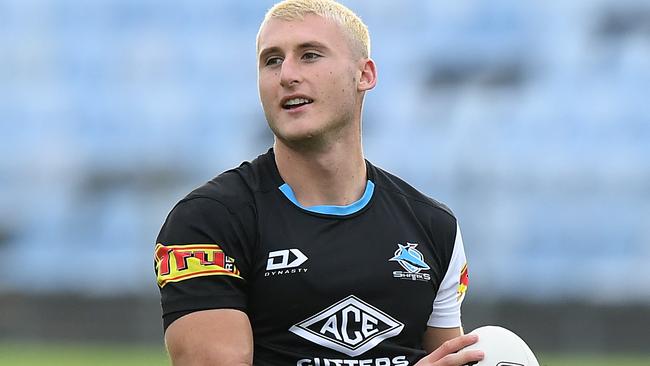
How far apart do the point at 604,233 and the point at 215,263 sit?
12059 millimetres

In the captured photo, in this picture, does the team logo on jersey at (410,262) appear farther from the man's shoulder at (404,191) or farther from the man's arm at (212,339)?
the man's arm at (212,339)

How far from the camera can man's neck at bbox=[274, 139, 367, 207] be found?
13.2 feet

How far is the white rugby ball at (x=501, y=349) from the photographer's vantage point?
12.1 feet

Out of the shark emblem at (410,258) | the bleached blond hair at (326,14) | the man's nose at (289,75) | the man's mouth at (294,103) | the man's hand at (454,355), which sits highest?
the bleached blond hair at (326,14)

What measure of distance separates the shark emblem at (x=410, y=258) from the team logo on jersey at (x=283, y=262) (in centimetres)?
32

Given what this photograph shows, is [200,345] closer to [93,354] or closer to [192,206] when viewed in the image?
[192,206]

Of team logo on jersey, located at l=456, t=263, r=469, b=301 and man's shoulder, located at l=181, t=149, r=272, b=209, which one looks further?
team logo on jersey, located at l=456, t=263, r=469, b=301

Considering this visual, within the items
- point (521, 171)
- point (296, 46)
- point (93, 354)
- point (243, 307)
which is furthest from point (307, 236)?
point (521, 171)

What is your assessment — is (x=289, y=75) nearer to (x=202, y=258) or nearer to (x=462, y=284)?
(x=202, y=258)

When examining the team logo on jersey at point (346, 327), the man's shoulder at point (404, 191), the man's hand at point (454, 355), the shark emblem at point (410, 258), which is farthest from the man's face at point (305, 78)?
the man's hand at point (454, 355)

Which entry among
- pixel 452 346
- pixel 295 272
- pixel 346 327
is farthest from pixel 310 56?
pixel 452 346

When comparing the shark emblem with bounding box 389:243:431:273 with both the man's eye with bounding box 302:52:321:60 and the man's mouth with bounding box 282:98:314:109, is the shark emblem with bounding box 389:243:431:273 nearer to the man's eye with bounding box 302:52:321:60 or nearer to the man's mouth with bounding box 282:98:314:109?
the man's mouth with bounding box 282:98:314:109

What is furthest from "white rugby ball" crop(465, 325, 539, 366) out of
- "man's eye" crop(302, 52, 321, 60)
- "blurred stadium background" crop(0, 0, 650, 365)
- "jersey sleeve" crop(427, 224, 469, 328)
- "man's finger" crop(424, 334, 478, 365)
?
"blurred stadium background" crop(0, 0, 650, 365)

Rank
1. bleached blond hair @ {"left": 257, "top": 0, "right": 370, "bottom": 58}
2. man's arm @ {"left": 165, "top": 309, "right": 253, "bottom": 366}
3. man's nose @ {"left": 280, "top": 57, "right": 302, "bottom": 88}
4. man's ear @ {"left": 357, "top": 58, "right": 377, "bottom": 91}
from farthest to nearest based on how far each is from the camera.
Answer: man's ear @ {"left": 357, "top": 58, "right": 377, "bottom": 91}
bleached blond hair @ {"left": 257, "top": 0, "right": 370, "bottom": 58}
man's nose @ {"left": 280, "top": 57, "right": 302, "bottom": 88}
man's arm @ {"left": 165, "top": 309, "right": 253, "bottom": 366}
